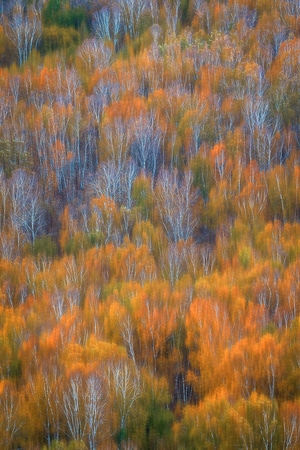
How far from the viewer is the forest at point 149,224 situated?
106 feet

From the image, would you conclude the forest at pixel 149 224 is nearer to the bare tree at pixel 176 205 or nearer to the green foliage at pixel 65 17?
the bare tree at pixel 176 205

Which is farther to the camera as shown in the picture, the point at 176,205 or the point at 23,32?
the point at 23,32

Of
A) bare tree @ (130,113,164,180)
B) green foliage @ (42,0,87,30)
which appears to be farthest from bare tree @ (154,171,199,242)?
green foliage @ (42,0,87,30)

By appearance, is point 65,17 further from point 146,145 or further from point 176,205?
point 176,205

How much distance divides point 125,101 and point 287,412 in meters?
41.4

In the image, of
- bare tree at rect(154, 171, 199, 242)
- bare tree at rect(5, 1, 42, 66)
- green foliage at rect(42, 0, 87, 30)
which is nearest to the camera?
bare tree at rect(154, 171, 199, 242)

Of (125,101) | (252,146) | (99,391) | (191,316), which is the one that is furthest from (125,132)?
(99,391)

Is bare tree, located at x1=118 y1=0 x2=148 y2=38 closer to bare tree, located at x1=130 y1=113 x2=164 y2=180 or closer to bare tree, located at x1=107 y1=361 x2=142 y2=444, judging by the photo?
bare tree, located at x1=130 y1=113 x2=164 y2=180

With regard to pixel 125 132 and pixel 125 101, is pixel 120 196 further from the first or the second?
pixel 125 101

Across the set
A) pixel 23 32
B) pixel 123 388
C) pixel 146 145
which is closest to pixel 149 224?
pixel 146 145

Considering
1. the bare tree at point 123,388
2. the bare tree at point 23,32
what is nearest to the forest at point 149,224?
the bare tree at point 123,388

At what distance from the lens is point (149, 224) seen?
51125 millimetres

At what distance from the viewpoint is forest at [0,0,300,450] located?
32.4m

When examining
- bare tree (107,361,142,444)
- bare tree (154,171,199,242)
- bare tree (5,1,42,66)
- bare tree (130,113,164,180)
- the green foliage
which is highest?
the green foliage
